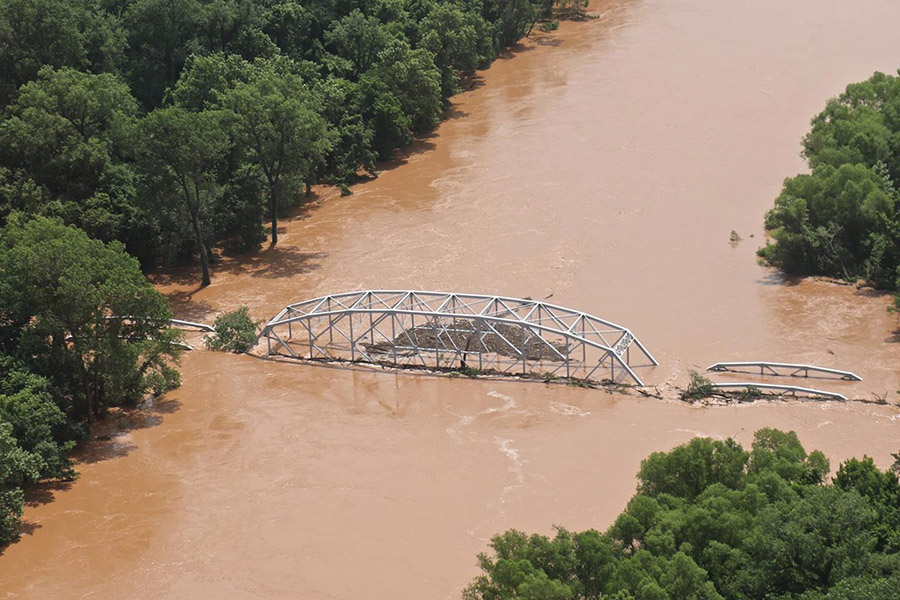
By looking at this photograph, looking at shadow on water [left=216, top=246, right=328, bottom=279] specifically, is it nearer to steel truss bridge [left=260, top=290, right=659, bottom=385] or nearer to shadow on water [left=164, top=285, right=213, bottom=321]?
shadow on water [left=164, top=285, right=213, bottom=321]

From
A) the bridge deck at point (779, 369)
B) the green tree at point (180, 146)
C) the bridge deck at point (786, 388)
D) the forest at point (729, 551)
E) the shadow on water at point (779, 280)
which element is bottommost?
the forest at point (729, 551)

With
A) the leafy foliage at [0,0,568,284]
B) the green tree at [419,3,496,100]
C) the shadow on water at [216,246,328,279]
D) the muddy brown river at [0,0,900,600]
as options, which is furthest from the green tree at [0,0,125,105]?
the green tree at [419,3,496,100]

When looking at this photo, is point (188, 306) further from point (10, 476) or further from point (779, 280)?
point (779, 280)

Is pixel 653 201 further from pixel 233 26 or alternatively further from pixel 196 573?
pixel 196 573

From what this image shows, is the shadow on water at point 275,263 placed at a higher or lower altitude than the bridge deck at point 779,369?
higher

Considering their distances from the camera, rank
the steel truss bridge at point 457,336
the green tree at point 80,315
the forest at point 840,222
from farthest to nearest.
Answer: the forest at point 840,222 < the steel truss bridge at point 457,336 < the green tree at point 80,315

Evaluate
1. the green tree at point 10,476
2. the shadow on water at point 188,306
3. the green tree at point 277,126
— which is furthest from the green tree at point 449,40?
the green tree at point 10,476

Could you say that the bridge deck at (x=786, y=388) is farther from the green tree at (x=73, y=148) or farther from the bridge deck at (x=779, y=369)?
the green tree at (x=73, y=148)

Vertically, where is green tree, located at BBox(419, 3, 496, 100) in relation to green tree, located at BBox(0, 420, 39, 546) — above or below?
above
